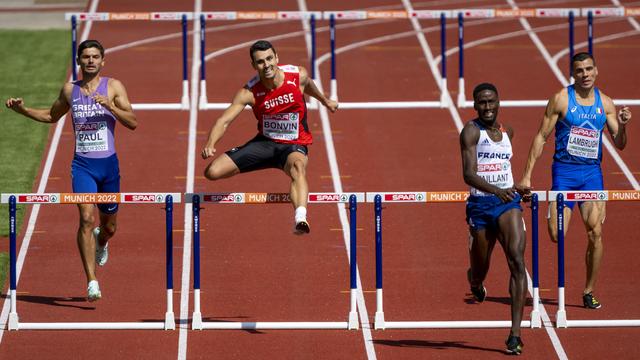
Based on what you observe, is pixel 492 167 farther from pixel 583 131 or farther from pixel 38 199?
pixel 38 199

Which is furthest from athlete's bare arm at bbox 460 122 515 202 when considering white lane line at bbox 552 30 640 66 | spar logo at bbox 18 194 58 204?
white lane line at bbox 552 30 640 66

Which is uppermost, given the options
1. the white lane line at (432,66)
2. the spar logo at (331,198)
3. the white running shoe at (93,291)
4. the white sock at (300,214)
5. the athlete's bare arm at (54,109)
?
the white lane line at (432,66)

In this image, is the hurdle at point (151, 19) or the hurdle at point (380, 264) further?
the hurdle at point (151, 19)

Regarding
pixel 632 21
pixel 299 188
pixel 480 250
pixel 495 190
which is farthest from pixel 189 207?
pixel 632 21

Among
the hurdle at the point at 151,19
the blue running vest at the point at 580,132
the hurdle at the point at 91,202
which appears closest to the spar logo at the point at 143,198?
the hurdle at the point at 91,202

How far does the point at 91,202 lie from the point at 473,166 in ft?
9.80

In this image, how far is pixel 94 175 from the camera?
1352 cm

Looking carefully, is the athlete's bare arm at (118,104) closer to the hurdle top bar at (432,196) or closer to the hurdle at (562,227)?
the hurdle top bar at (432,196)

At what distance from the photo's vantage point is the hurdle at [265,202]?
42.5ft

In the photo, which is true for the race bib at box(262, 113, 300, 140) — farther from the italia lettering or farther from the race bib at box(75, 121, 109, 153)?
the race bib at box(75, 121, 109, 153)

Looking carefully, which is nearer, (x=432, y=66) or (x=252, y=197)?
(x=252, y=197)

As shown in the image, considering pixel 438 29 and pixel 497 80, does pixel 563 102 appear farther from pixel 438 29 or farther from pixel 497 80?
pixel 438 29

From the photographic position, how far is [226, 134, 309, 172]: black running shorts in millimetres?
13484

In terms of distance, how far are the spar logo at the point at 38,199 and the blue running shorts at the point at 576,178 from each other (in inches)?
161
